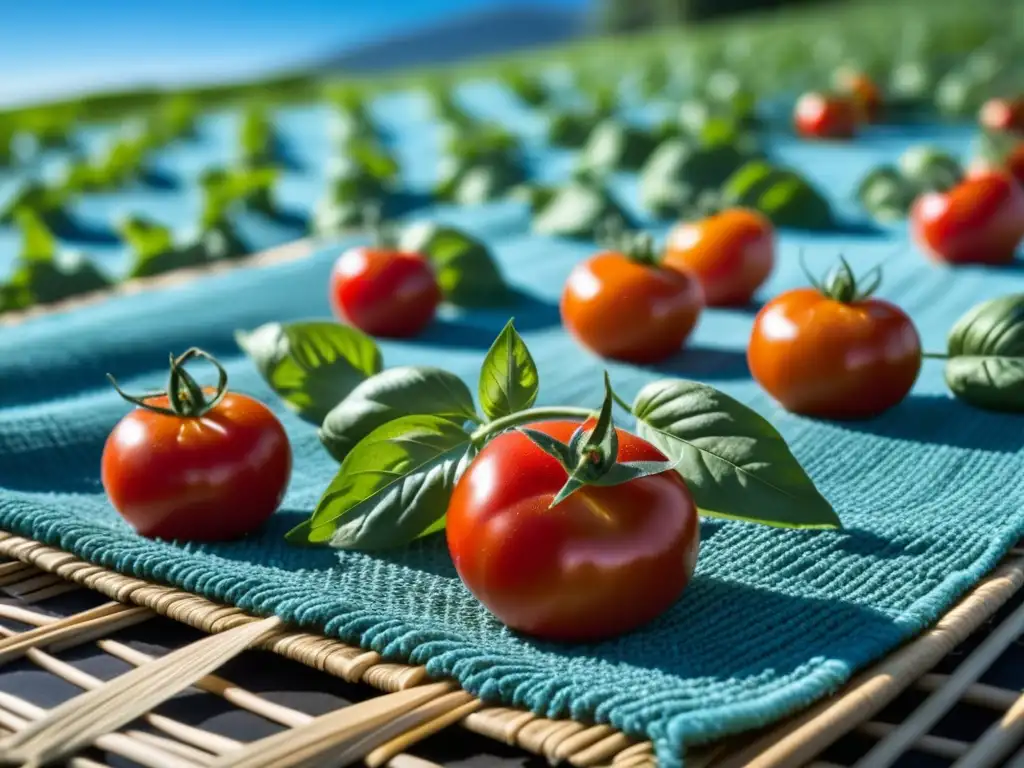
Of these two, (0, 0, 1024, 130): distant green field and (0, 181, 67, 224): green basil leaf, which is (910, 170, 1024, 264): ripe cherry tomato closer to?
(0, 181, 67, 224): green basil leaf

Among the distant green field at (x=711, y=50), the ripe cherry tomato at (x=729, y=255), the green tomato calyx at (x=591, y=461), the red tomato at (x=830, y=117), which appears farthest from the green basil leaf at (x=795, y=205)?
the distant green field at (x=711, y=50)

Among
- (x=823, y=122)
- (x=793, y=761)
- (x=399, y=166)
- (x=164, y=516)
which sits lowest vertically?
(x=793, y=761)

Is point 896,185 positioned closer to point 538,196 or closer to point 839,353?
point 538,196

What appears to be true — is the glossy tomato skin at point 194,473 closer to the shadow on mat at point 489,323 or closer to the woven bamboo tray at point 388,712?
the woven bamboo tray at point 388,712

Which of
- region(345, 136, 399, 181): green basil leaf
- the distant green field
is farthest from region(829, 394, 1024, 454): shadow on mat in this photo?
the distant green field

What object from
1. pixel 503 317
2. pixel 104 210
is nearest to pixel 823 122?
pixel 503 317

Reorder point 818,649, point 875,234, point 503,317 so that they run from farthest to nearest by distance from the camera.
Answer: point 875,234 → point 503,317 → point 818,649

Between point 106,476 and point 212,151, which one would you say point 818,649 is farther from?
point 212,151
